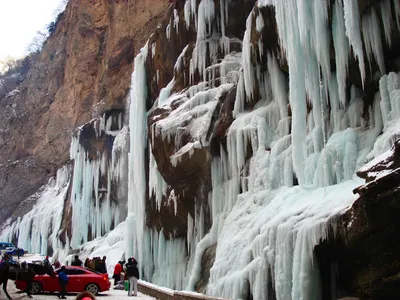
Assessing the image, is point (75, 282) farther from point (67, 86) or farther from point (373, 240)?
point (67, 86)

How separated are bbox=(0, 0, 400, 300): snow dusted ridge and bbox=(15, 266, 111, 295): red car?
3294 mm

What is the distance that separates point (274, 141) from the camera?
17.1 meters

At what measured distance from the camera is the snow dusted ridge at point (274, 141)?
12.1m

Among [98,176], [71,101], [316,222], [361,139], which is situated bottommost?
[316,222]

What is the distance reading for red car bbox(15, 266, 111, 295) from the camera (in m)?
16.5

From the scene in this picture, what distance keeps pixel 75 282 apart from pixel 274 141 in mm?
7953

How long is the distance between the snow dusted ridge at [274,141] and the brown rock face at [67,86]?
15561 millimetres

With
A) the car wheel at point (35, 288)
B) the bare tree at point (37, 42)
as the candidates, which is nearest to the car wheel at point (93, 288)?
the car wheel at point (35, 288)

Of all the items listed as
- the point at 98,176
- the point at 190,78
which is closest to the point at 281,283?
the point at 190,78

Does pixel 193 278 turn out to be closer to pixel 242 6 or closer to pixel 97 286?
pixel 97 286

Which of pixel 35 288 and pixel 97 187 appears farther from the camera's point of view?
pixel 97 187

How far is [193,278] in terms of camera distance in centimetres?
1839

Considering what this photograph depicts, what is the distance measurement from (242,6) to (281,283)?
48.4 ft

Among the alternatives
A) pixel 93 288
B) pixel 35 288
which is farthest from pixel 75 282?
pixel 35 288
